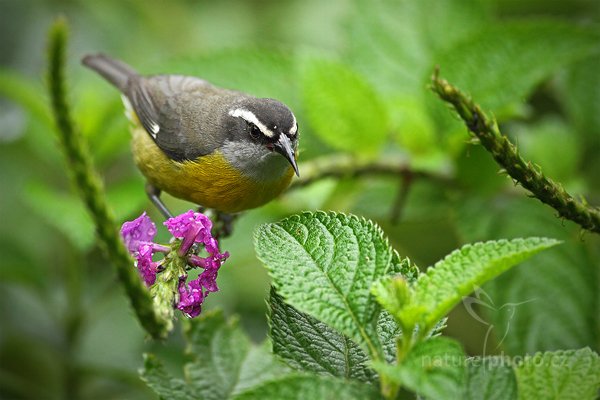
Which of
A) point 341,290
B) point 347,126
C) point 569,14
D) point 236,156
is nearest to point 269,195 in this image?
point 236,156

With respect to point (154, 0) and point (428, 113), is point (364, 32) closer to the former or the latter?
point (428, 113)

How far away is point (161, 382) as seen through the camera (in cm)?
177

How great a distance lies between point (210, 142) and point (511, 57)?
4.86 ft

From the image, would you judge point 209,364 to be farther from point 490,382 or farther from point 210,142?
point 210,142

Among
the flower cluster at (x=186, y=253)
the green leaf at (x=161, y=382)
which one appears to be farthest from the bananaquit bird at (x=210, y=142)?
the green leaf at (x=161, y=382)

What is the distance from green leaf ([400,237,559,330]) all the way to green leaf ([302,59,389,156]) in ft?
5.86

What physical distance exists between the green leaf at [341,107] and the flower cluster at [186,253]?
1528 mm

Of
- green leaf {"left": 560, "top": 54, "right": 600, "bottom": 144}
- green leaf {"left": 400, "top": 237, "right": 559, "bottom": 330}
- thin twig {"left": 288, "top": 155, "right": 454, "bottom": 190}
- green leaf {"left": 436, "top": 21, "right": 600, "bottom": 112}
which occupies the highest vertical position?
green leaf {"left": 560, "top": 54, "right": 600, "bottom": 144}

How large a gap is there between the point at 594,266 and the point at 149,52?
424 centimetres

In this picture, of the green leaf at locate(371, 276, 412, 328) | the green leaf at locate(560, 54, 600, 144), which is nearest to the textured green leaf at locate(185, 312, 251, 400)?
the green leaf at locate(371, 276, 412, 328)

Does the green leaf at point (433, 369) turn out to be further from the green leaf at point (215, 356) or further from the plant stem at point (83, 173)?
the plant stem at point (83, 173)

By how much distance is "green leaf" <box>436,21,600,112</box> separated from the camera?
3.12m

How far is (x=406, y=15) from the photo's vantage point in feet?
13.5

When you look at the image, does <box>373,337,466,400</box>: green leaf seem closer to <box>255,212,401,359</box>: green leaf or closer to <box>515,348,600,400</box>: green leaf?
<box>255,212,401,359</box>: green leaf
